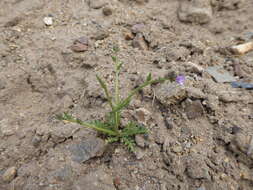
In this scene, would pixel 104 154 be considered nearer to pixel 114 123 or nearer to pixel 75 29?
pixel 114 123

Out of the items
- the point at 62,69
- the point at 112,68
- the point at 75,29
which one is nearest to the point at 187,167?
the point at 112,68

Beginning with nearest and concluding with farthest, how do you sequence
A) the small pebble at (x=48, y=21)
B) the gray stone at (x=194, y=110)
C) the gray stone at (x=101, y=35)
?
the gray stone at (x=194, y=110), the gray stone at (x=101, y=35), the small pebble at (x=48, y=21)

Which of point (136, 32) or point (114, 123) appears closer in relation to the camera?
point (114, 123)

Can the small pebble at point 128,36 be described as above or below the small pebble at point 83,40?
above

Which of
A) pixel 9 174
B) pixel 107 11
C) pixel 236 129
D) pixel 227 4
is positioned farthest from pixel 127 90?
pixel 227 4

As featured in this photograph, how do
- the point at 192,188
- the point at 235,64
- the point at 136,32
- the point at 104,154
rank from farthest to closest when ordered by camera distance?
the point at 136,32, the point at 235,64, the point at 104,154, the point at 192,188

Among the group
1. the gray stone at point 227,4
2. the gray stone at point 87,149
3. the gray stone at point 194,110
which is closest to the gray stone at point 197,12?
the gray stone at point 227,4

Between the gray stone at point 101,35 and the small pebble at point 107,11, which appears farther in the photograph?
the small pebble at point 107,11

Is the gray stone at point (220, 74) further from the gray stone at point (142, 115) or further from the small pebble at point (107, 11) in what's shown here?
the small pebble at point (107, 11)
